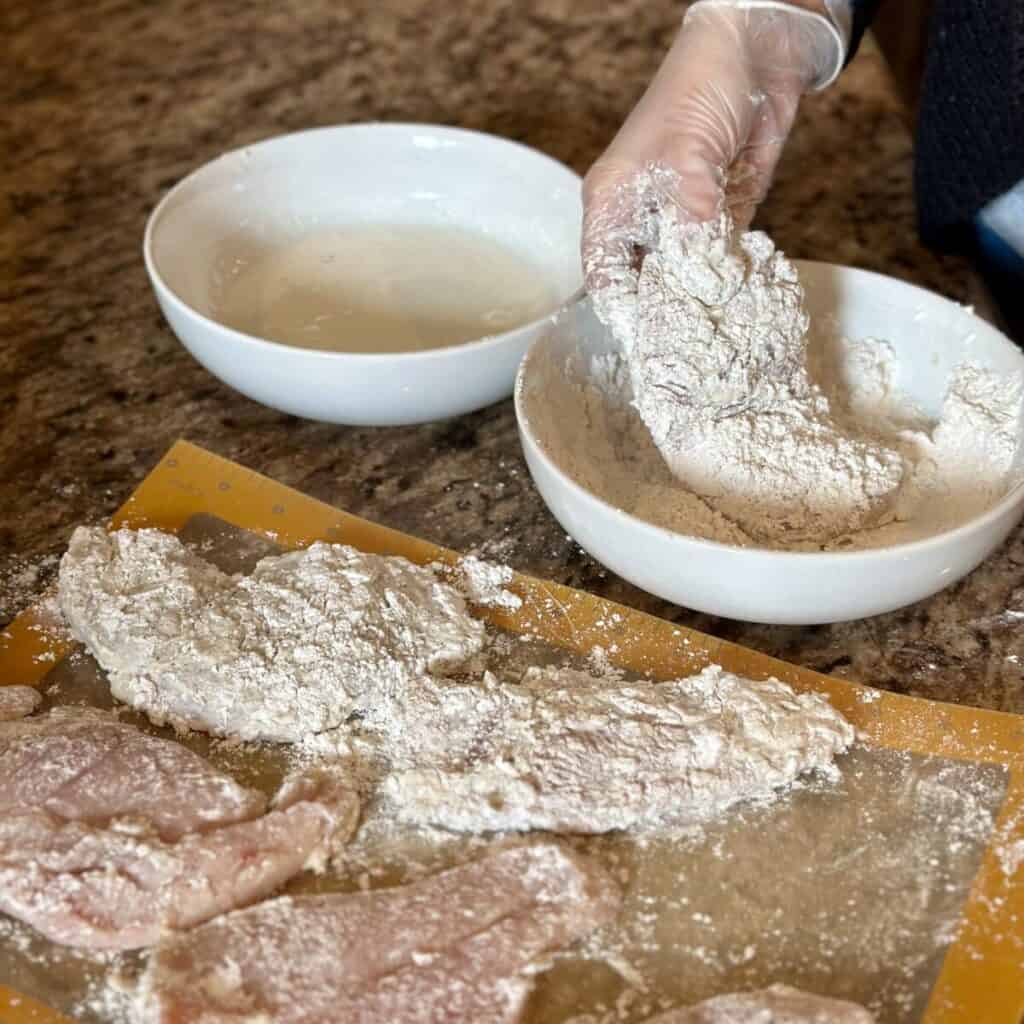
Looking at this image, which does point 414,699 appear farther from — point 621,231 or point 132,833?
point 621,231

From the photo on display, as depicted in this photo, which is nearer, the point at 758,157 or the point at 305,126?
the point at 758,157

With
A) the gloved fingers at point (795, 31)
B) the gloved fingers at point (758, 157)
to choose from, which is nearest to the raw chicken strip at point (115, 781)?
the gloved fingers at point (758, 157)

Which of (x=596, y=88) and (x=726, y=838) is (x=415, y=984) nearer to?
(x=726, y=838)

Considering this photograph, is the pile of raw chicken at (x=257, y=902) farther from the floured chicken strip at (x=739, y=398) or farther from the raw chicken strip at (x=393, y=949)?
the floured chicken strip at (x=739, y=398)

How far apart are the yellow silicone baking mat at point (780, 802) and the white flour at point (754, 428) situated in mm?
128

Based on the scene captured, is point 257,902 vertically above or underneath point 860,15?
underneath

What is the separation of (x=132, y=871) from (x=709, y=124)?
921mm

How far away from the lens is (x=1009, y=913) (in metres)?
0.96

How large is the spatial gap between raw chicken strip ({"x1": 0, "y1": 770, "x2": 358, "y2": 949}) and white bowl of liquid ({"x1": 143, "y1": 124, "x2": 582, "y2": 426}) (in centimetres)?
52

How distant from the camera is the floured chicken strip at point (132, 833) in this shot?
94cm

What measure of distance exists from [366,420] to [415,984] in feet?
2.19

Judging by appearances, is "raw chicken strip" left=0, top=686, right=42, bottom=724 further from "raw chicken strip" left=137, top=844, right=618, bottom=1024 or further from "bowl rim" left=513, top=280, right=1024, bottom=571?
"bowl rim" left=513, top=280, right=1024, bottom=571

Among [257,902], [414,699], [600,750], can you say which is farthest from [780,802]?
[257,902]

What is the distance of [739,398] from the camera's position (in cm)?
123
